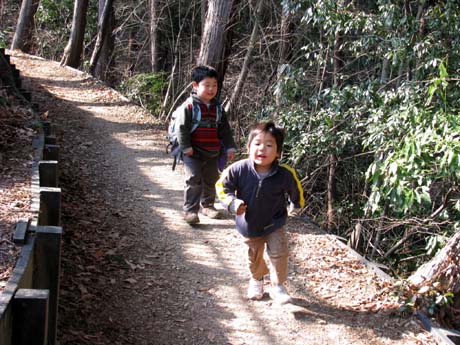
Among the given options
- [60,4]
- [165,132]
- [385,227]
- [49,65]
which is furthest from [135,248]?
[60,4]

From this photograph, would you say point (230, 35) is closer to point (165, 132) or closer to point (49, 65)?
point (165, 132)

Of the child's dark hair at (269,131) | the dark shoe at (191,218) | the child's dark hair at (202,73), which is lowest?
the dark shoe at (191,218)

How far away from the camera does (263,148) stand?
14.5ft

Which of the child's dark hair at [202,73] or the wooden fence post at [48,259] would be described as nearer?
the wooden fence post at [48,259]

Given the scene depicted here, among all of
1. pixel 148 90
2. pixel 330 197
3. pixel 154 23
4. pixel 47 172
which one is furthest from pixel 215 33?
pixel 154 23

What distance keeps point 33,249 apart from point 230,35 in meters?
6.20

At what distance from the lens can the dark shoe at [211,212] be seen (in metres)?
6.55

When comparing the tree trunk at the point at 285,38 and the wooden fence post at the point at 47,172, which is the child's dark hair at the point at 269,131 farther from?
the tree trunk at the point at 285,38

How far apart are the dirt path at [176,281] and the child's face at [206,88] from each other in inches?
58.3

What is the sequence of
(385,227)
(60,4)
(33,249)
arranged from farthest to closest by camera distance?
(60,4)
(385,227)
(33,249)

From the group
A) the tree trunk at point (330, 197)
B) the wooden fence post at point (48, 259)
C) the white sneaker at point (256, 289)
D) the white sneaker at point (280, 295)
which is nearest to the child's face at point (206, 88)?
the white sneaker at point (256, 289)

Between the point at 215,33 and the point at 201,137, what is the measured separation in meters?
3.48

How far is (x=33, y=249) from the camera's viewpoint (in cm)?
397

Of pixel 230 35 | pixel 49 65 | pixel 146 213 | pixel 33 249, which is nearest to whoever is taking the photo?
pixel 33 249
